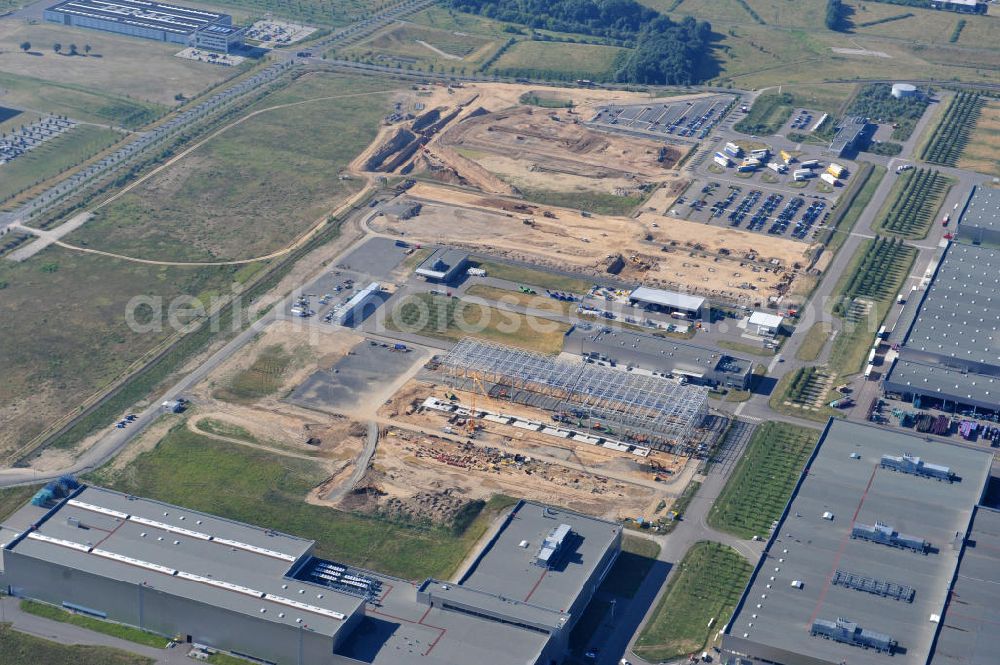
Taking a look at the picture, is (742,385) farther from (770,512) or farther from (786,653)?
(786,653)

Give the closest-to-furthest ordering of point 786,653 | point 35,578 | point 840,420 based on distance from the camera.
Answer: point 786,653, point 35,578, point 840,420

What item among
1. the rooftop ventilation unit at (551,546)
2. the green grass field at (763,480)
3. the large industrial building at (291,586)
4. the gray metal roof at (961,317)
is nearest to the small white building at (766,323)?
the gray metal roof at (961,317)

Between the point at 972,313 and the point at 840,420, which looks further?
the point at 972,313

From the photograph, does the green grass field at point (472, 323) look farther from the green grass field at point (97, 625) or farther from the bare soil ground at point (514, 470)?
the green grass field at point (97, 625)

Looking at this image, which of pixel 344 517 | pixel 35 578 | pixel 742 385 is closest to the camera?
pixel 35 578

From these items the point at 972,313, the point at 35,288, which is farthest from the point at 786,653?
the point at 35,288
